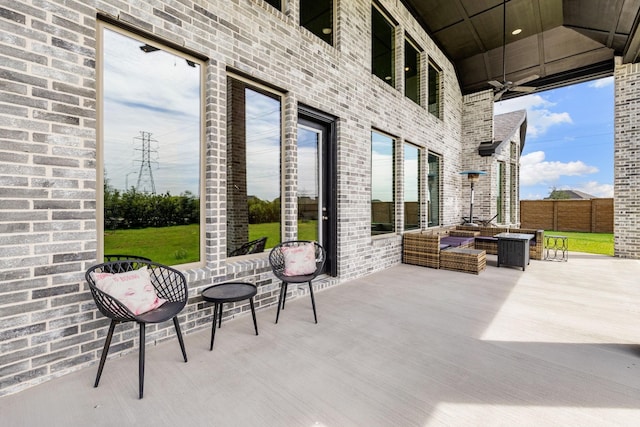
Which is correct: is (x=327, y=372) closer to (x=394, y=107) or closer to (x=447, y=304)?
(x=447, y=304)

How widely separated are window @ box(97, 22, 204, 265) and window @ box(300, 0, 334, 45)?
6.70 ft

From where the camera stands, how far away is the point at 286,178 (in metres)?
3.90

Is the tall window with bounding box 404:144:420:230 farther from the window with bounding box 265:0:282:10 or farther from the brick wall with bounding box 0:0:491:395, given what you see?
the window with bounding box 265:0:282:10

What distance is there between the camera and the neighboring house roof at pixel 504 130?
9.08 m

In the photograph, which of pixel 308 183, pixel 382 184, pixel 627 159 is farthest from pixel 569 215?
pixel 308 183

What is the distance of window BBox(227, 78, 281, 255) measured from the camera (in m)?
3.38

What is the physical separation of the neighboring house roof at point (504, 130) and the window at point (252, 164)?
7.79 meters

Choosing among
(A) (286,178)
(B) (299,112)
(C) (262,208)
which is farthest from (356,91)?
(C) (262,208)

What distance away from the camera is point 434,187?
8031mm

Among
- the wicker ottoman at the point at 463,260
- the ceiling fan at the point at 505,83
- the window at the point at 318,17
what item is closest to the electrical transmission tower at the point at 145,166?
the window at the point at 318,17

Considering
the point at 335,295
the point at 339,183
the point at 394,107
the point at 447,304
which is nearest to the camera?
the point at 447,304

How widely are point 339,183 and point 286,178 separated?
106 centimetres

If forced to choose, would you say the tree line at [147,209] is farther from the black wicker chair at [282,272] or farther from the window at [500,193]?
the window at [500,193]

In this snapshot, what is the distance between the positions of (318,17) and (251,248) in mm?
3692
